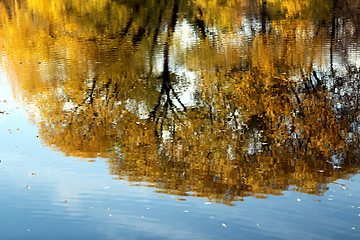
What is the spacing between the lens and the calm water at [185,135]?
9.19m

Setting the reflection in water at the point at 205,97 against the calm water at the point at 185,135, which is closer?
the calm water at the point at 185,135

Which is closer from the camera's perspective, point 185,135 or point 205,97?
point 185,135

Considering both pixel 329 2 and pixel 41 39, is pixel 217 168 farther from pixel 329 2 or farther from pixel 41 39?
pixel 329 2

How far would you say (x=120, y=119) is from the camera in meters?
16.1

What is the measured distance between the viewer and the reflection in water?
11655 millimetres

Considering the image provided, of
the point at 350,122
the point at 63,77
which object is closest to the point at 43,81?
the point at 63,77

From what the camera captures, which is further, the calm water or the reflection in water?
the reflection in water

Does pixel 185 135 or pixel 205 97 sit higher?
pixel 205 97

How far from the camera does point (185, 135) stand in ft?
47.1

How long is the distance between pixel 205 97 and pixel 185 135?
13.0 feet

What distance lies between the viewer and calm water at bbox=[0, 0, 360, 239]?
919cm

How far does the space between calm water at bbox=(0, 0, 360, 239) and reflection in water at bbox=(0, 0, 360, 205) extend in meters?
0.07

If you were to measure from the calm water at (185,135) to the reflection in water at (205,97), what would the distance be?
0.07 m

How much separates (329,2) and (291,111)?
29.6 m
